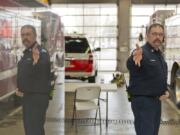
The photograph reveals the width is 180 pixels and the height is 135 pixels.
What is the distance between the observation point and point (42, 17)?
6.66m

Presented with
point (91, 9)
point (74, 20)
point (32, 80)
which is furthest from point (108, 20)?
point (32, 80)

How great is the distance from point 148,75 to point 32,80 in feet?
4.66

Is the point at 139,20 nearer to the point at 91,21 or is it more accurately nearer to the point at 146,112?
the point at 91,21

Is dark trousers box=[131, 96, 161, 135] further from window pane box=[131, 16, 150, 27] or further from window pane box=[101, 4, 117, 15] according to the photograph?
window pane box=[131, 16, 150, 27]

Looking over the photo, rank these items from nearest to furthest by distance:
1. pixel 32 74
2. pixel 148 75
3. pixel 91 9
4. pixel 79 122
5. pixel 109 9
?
pixel 148 75 → pixel 32 74 → pixel 79 122 → pixel 109 9 → pixel 91 9

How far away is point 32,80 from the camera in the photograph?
208 inches

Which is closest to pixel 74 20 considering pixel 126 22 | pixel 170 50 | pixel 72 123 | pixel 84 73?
pixel 126 22

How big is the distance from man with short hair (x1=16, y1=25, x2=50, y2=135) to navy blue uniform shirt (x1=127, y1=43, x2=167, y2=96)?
43.1 inches

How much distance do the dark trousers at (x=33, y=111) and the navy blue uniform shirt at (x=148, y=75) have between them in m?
1.16

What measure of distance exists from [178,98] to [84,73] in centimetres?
543

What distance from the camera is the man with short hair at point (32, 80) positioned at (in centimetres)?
518

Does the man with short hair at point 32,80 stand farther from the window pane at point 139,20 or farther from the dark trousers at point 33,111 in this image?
the window pane at point 139,20

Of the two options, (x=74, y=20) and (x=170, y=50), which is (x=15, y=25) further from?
(x=74, y=20)

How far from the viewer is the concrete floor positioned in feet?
18.9
